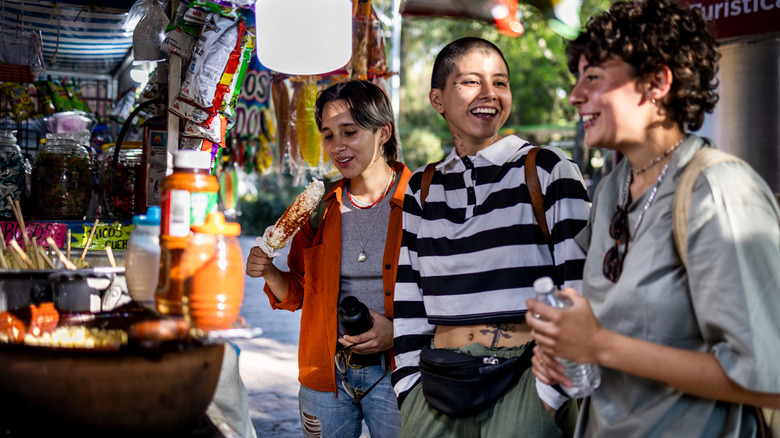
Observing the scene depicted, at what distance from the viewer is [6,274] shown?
174cm

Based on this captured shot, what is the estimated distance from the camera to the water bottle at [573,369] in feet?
5.00

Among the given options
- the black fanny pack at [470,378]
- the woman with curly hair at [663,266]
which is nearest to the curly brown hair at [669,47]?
the woman with curly hair at [663,266]

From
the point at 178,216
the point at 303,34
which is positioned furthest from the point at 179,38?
the point at 178,216

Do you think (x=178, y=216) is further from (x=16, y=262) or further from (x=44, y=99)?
(x=44, y=99)

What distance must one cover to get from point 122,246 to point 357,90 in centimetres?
132

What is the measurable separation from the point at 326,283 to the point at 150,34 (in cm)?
154

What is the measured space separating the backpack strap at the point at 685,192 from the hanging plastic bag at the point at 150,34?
2.55 meters

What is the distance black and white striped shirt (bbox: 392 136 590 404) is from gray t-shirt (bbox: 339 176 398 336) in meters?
0.32

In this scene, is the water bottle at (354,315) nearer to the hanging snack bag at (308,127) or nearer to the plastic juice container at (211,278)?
the plastic juice container at (211,278)

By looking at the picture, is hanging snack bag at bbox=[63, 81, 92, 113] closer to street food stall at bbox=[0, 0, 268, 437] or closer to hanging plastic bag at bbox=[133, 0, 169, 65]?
street food stall at bbox=[0, 0, 268, 437]

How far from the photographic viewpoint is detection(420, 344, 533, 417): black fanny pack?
6.64 ft

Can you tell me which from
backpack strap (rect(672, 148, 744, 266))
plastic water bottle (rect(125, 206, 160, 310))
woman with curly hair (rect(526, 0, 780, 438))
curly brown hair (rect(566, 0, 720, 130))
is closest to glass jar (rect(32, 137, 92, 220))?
plastic water bottle (rect(125, 206, 160, 310))

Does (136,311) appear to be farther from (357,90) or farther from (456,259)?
(357,90)

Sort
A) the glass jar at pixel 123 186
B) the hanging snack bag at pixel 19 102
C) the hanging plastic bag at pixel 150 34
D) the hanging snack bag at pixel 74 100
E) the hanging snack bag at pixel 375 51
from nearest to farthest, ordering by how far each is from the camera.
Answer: the hanging plastic bag at pixel 150 34
the glass jar at pixel 123 186
the hanging snack bag at pixel 19 102
the hanging snack bag at pixel 74 100
the hanging snack bag at pixel 375 51
